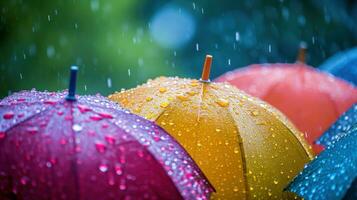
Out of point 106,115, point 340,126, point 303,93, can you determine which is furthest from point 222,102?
point 303,93

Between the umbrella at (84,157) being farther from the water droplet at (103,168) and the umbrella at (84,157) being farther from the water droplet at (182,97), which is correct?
the water droplet at (182,97)

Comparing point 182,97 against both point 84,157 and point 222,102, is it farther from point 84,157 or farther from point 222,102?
point 84,157

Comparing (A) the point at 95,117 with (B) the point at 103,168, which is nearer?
(B) the point at 103,168

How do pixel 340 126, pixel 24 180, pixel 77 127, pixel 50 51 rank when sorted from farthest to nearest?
1. pixel 50 51
2. pixel 340 126
3. pixel 77 127
4. pixel 24 180

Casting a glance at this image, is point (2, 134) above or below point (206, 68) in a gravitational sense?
below

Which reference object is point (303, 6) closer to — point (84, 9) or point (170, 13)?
point (170, 13)

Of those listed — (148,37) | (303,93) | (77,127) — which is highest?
(77,127)

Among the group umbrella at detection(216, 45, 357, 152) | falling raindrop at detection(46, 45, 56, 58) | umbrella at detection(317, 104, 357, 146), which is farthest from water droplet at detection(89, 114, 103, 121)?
falling raindrop at detection(46, 45, 56, 58)

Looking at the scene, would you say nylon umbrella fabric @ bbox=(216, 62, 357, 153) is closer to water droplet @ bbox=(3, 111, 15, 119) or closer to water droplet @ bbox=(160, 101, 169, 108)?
water droplet @ bbox=(160, 101, 169, 108)

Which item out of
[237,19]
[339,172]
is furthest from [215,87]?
[237,19]
